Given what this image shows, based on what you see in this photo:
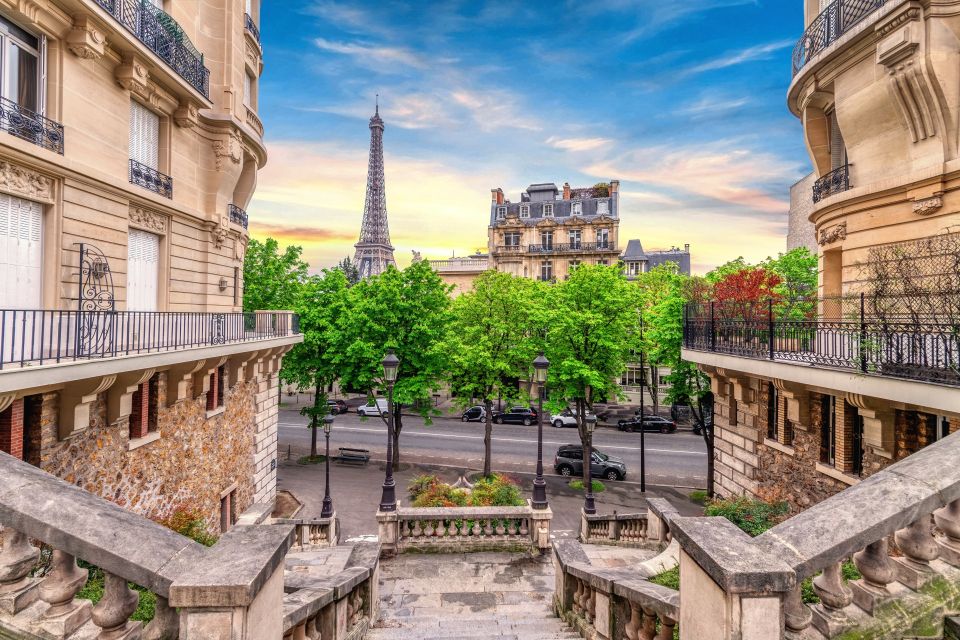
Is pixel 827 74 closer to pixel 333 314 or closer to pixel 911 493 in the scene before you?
pixel 911 493

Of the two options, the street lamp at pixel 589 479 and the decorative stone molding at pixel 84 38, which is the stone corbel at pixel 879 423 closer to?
the street lamp at pixel 589 479

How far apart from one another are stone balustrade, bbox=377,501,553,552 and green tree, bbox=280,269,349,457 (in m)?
14.2

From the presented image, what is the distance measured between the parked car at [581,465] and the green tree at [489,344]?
12.6ft

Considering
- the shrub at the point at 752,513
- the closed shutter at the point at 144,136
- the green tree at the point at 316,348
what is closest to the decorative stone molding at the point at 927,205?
the shrub at the point at 752,513

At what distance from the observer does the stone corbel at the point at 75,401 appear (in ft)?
27.4

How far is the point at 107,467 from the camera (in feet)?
32.4

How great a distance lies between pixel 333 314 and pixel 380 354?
4693mm

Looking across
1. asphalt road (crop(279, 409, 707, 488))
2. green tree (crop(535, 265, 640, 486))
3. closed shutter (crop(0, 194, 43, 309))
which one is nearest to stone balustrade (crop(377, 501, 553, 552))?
closed shutter (crop(0, 194, 43, 309))

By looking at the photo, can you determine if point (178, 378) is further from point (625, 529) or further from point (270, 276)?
point (270, 276)

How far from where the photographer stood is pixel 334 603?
226 inches

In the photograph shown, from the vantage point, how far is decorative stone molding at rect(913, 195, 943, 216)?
9.82 m

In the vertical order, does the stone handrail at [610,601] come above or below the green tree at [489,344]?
below

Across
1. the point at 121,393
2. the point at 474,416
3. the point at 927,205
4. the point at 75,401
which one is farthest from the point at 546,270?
the point at 75,401

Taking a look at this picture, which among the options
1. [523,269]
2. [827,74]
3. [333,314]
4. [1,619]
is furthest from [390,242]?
[1,619]
